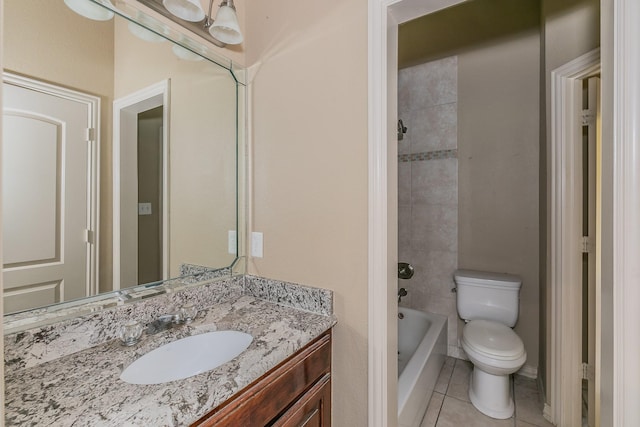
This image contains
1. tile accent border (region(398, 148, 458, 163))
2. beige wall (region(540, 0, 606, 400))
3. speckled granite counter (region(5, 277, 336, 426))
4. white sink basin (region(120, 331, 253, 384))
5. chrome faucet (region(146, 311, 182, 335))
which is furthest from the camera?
tile accent border (region(398, 148, 458, 163))

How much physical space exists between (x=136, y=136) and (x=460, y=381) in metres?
2.64

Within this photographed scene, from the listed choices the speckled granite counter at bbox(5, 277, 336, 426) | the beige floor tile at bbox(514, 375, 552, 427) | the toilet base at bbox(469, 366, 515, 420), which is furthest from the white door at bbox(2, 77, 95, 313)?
the beige floor tile at bbox(514, 375, 552, 427)

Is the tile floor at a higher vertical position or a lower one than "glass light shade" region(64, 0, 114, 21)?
lower

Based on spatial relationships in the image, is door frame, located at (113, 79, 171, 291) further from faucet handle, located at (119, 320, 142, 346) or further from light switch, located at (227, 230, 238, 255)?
light switch, located at (227, 230, 238, 255)

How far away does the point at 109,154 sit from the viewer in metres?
1.04

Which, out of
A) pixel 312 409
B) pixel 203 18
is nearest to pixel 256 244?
pixel 312 409

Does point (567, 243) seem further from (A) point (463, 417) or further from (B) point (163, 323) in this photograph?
(B) point (163, 323)

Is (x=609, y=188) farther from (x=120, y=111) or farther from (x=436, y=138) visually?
(x=436, y=138)

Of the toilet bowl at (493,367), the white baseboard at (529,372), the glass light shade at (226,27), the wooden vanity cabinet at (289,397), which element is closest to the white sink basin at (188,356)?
the wooden vanity cabinet at (289,397)

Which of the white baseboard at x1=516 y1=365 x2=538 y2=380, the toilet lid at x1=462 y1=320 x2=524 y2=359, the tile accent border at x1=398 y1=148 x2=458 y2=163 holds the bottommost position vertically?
the white baseboard at x1=516 y1=365 x2=538 y2=380

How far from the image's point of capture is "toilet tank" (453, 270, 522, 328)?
221 cm

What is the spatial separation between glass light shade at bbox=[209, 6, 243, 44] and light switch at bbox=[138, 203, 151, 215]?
0.82m

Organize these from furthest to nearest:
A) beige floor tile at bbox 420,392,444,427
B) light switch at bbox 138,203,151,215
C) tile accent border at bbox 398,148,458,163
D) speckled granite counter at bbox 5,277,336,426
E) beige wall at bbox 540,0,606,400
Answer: tile accent border at bbox 398,148,458,163, beige floor tile at bbox 420,392,444,427, beige wall at bbox 540,0,606,400, light switch at bbox 138,203,151,215, speckled granite counter at bbox 5,277,336,426

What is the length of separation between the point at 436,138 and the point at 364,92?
5.56 ft
